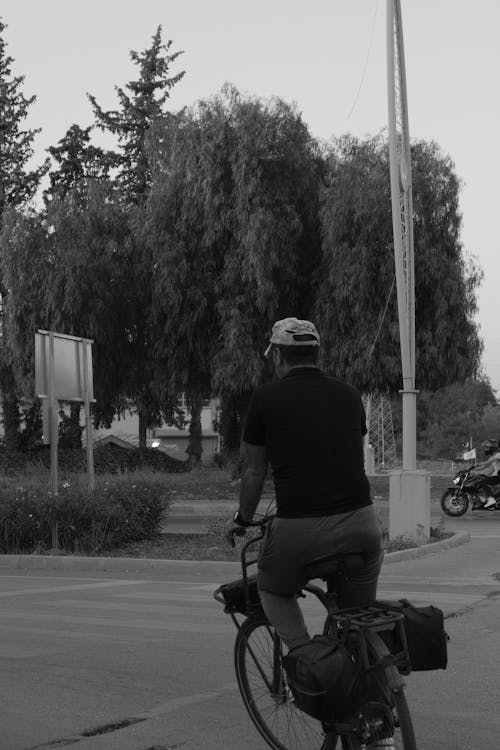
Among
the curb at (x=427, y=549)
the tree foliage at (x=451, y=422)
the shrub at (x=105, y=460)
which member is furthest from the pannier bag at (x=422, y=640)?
the tree foliage at (x=451, y=422)

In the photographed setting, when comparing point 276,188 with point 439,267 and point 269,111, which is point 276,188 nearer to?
point 269,111

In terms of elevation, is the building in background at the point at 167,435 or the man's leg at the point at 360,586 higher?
the man's leg at the point at 360,586

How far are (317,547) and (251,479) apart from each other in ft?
1.56

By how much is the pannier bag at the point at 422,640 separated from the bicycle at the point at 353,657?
3cm

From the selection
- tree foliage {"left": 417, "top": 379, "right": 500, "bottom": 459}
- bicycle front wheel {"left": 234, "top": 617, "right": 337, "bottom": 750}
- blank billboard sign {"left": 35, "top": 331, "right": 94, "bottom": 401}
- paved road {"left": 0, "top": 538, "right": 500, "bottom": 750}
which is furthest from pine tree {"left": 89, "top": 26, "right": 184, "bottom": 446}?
tree foliage {"left": 417, "top": 379, "right": 500, "bottom": 459}

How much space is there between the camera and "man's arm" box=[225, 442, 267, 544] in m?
5.00

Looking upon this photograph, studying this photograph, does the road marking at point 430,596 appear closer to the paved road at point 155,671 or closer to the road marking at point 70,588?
the paved road at point 155,671

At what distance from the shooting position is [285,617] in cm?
489

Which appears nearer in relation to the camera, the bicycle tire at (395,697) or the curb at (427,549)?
the bicycle tire at (395,697)

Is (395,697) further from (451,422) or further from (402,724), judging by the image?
(451,422)

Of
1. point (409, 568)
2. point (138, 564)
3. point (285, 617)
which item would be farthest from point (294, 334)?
point (138, 564)

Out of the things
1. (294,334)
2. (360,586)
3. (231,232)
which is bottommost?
(360,586)

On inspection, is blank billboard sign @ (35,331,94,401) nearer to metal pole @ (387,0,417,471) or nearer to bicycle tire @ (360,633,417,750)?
metal pole @ (387,0,417,471)

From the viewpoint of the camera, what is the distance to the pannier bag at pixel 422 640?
175 inches
